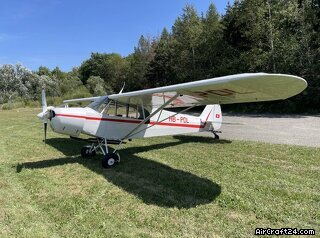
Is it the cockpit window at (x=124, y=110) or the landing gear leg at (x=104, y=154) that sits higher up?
the cockpit window at (x=124, y=110)

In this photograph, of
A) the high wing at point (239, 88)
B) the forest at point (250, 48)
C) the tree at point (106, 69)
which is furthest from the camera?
the tree at point (106, 69)

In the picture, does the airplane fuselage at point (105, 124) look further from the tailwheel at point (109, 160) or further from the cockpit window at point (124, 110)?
the tailwheel at point (109, 160)

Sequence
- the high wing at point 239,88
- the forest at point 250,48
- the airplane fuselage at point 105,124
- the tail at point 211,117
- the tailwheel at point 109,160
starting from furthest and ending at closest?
the forest at point 250,48 < the tail at point 211,117 < the airplane fuselage at point 105,124 < the tailwheel at point 109,160 < the high wing at point 239,88

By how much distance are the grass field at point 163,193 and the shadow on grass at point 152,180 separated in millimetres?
20

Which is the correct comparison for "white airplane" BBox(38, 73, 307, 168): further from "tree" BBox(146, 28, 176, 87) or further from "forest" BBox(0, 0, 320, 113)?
"tree" BBox(146, 28, 176, 87)

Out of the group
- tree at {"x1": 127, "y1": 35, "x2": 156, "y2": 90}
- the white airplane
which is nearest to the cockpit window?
the white airplane

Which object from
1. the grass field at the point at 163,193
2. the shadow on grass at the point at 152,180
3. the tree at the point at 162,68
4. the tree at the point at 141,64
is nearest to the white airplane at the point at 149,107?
the shadow on grass at the point at 152,180

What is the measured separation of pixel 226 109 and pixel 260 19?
8.75 m

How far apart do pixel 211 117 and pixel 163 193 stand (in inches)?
248

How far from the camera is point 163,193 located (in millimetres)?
5789

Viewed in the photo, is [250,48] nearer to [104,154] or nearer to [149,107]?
[149,107]

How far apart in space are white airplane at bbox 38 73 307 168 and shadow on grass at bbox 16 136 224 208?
530 millimetres

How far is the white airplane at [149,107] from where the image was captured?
18.0 feet

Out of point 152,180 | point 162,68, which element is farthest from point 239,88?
point 162,68
